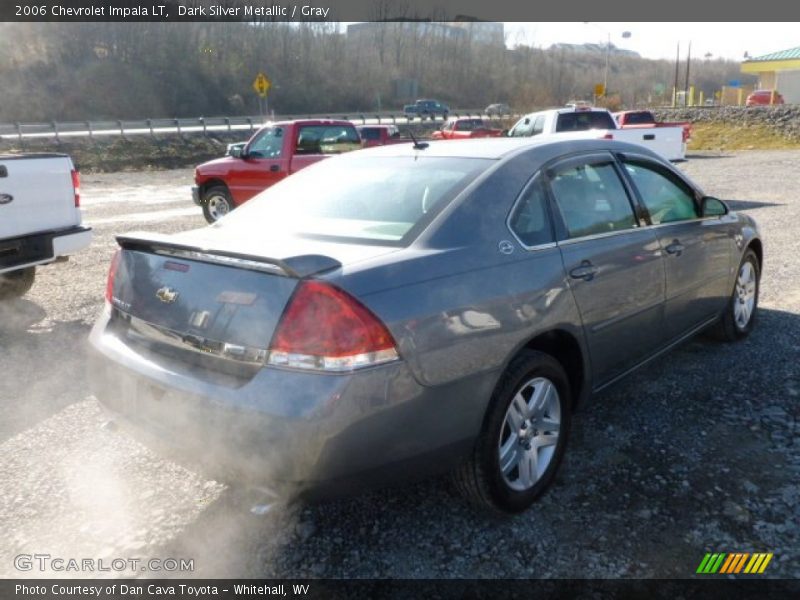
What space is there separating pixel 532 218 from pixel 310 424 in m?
1.53

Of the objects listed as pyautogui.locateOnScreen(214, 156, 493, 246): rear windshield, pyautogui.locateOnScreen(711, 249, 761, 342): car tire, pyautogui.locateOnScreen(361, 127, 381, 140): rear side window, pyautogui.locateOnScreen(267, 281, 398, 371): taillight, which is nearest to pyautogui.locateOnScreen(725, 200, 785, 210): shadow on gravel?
pyautogui.locateOnScreen(711, 249, 761, 342): car tire

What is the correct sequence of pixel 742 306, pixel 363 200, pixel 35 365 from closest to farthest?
pixel 363 200
pixel 35 365
pixel 742 306

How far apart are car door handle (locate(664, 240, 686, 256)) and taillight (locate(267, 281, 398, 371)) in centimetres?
228

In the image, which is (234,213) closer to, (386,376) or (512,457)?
(386,376)

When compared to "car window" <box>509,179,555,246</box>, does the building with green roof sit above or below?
above

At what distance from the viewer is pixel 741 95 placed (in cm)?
6350

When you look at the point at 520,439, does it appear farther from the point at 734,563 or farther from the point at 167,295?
the point at 167,295

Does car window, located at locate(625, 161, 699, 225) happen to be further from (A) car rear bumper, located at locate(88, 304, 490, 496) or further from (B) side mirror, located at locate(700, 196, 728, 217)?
(A) car rear bumper, located at locate(88, 304, 490, 496)

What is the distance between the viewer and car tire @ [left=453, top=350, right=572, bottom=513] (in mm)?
2832

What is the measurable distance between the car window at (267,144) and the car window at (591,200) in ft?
27.7

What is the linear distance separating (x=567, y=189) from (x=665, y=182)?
117 centimetres

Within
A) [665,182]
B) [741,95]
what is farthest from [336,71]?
[665,182]

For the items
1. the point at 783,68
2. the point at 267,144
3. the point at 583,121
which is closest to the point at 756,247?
the point at 267,144

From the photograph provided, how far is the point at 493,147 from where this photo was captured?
360 cm
